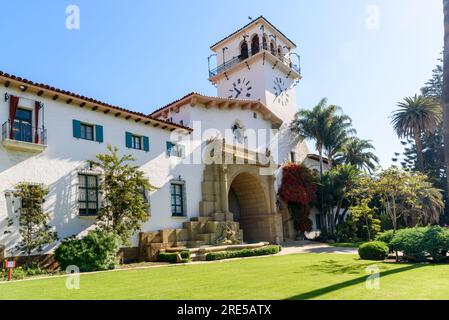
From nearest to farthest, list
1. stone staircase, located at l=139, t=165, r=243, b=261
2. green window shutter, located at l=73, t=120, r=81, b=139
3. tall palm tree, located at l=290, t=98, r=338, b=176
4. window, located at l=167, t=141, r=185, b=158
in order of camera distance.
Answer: green window shutter, located at l=73, t=120, r=81, b=139 → stone staircase, located at l=139, t=165, r=243, b=261 → window, located at l=167, t=141, r=185, b=158 → tall palm tree, located at l=290, t=98, r=338, b=176

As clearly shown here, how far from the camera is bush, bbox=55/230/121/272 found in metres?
17.4

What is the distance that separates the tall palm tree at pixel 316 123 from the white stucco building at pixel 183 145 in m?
1.33

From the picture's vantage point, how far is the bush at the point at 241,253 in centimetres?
2120

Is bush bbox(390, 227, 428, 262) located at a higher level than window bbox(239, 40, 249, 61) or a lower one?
lower

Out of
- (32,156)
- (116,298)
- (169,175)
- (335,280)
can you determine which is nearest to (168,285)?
(116,298)

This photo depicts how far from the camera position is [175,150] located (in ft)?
87.5

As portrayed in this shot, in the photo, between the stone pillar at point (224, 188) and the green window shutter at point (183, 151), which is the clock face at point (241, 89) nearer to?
the stone pillar at point (224, 188)

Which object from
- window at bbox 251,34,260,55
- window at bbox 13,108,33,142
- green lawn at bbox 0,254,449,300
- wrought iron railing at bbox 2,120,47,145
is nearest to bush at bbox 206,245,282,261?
green lawn at bbox 0,254,449,300

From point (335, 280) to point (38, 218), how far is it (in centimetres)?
1322

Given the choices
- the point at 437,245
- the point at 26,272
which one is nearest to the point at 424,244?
the point at 437,245

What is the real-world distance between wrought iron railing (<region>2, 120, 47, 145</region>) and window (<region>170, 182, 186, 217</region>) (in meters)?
9.01

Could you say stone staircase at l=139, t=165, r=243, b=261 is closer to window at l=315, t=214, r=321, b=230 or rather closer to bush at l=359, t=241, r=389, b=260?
bush at l=359, t=241, r=389, b=260
